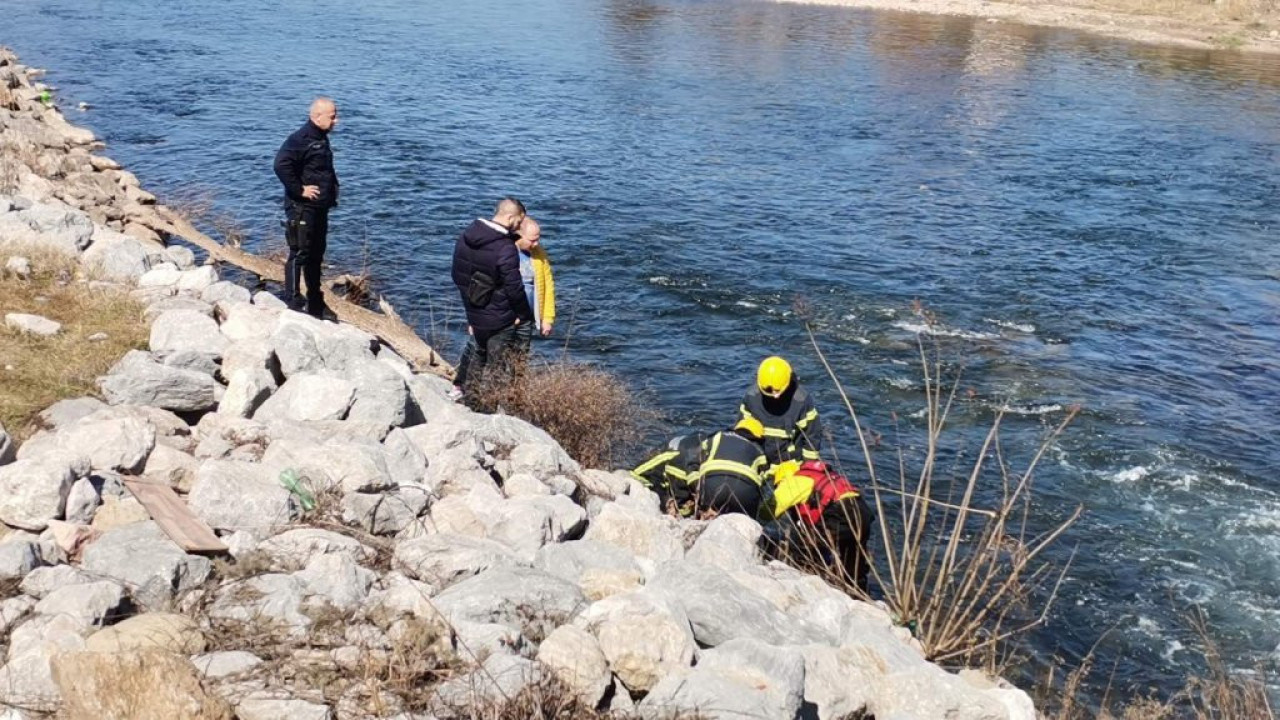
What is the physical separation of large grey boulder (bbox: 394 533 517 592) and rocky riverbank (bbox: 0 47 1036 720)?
0.5 inches

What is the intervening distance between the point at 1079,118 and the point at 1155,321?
42.7ft

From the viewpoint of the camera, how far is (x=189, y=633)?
17.5ft

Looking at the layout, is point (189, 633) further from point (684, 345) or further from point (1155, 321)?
point (1155, 321)

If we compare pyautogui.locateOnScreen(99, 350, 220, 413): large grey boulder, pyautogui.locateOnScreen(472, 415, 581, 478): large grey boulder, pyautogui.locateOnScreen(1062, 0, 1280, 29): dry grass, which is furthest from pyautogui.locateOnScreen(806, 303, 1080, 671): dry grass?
pyautogui.locateOnScreen(1062, 0, 1280, 29): dry grass

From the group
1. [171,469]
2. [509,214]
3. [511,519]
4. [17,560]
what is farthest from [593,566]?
[509,214]

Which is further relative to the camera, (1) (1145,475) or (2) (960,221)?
(2) (960,221)

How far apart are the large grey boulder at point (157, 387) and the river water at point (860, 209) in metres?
5.25

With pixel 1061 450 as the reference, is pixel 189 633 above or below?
above

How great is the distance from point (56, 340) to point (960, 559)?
700 centimetres

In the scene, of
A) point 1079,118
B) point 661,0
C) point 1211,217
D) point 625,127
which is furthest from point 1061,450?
point 661,0

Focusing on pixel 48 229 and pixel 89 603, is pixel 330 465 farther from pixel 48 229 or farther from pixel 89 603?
pixel 48 229

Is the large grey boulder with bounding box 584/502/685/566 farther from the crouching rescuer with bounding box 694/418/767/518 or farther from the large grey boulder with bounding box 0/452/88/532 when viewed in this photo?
the large grey boulder with bounding box 0/452/88/532

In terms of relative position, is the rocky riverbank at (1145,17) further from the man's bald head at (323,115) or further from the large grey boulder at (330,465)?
the large grey boulder at (330,465)

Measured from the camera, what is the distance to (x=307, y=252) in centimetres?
1138
